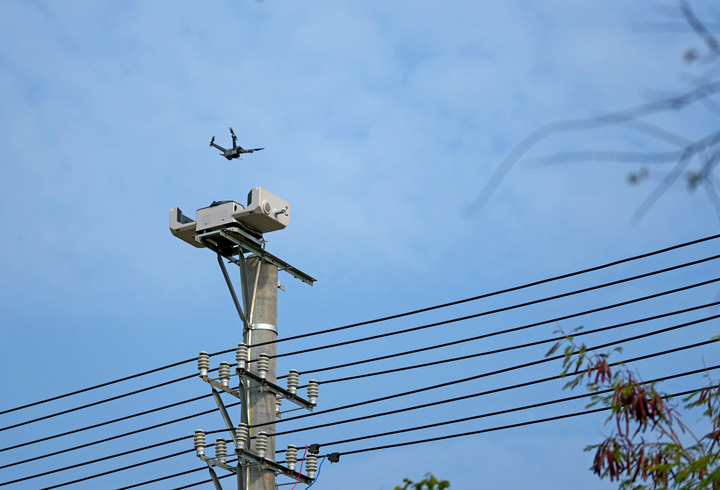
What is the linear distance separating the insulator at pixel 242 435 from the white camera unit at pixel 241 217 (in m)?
3.22

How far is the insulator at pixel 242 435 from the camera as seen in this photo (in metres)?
16.7

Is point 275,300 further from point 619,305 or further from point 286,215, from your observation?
point 619,305

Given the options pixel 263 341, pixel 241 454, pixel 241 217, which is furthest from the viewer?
pixel 241 217

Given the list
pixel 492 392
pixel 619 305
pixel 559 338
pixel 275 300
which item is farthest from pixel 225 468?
pixel 559 338

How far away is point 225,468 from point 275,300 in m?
2.71

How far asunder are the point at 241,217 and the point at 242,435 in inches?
136

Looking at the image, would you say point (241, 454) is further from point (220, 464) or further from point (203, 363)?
point (203, 363)

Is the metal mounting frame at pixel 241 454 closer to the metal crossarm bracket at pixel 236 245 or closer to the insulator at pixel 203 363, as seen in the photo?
the insulator at pixel 203 363

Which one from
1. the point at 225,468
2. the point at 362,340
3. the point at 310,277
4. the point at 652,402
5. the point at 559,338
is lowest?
the point at 652,402

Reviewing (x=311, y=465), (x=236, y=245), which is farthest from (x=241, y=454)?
(x=236, y=245)

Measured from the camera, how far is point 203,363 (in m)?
17.7

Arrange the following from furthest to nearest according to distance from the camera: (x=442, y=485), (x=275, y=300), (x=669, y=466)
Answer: (x=275, y=300)
(x=669, y=466)
(x=442, y=485)

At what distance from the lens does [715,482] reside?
884cm

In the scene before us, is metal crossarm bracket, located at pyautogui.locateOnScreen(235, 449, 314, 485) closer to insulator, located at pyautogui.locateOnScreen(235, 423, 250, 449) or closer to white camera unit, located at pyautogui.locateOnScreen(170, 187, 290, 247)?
insulator, located at pyautogui.locateOnScreen(235, 423, 250, 449)
